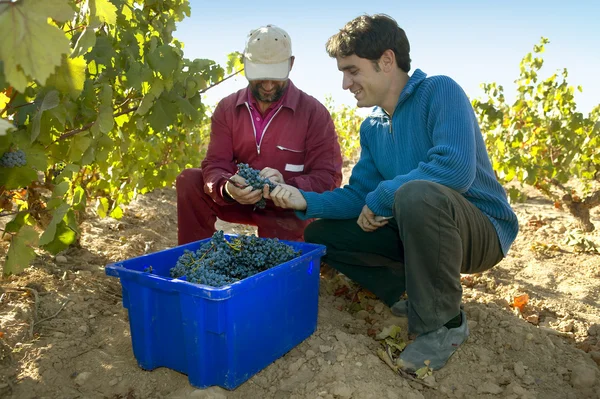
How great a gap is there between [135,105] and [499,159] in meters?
3.99

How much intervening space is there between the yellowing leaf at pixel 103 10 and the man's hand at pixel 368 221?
1299 millimetres

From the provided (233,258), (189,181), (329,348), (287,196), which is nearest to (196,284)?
(233,258)

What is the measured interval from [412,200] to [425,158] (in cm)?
37

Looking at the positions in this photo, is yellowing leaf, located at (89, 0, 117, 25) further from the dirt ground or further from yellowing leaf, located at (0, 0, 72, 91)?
the dirt ground

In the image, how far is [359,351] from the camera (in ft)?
7.11

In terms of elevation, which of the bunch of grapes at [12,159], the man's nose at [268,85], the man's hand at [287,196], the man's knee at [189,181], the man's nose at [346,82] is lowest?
the man's knee at [189,181]

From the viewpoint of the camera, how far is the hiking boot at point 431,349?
2.10 metres

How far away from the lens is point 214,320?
5.93 ft

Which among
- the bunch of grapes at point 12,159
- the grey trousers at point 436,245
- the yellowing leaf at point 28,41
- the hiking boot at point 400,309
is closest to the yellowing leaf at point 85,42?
the bunch of grapes at point 12,159

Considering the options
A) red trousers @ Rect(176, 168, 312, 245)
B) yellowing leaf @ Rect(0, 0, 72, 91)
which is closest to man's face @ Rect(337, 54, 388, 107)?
red trousers @ Rect(176, 168, 312, 245)

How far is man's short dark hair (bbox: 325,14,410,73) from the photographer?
92.0 inches

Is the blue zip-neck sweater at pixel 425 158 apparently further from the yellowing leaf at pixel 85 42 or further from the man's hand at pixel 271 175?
the yellowing leaf at pixel 85 42

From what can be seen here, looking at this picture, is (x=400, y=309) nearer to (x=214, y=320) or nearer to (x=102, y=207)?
(x=214, y=320)

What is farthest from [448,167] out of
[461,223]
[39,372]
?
[39,372]
